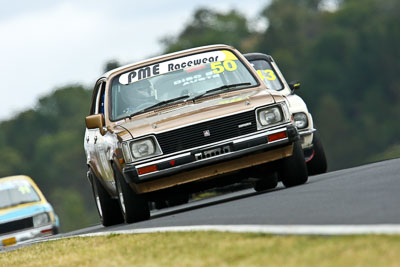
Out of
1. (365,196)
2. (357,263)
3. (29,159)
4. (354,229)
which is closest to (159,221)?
(365,196)

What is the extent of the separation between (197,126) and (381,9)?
130092 millimetres

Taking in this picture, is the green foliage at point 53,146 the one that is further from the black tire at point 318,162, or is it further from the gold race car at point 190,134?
the gold race car at point 190,134

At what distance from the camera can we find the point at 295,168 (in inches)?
547

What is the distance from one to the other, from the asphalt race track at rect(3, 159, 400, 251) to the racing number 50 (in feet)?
5.00

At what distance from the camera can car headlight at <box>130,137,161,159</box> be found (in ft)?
43.8

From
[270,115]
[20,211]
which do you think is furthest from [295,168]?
[20,211]

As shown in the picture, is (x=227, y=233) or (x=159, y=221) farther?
(x=159, y=221)

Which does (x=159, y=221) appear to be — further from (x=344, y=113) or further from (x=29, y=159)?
(x=29, y=159)

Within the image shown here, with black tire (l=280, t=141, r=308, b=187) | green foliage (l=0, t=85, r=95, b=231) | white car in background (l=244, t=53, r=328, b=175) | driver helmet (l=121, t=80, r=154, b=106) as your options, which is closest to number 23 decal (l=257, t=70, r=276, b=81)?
white car in background (l=244, t=53, r=328, b=175)

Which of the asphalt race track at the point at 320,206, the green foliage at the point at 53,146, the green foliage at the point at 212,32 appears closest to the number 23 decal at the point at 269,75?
the asphalt race track at the point at 320,206

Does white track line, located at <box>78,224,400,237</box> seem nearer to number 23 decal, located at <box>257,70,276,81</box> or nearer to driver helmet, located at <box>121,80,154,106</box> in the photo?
driver helmet, located at <box>121,80,154,106</box>

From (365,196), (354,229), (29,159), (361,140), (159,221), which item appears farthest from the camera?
(29,159)

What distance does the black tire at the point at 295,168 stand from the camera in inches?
539

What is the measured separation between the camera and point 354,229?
27.7ft
